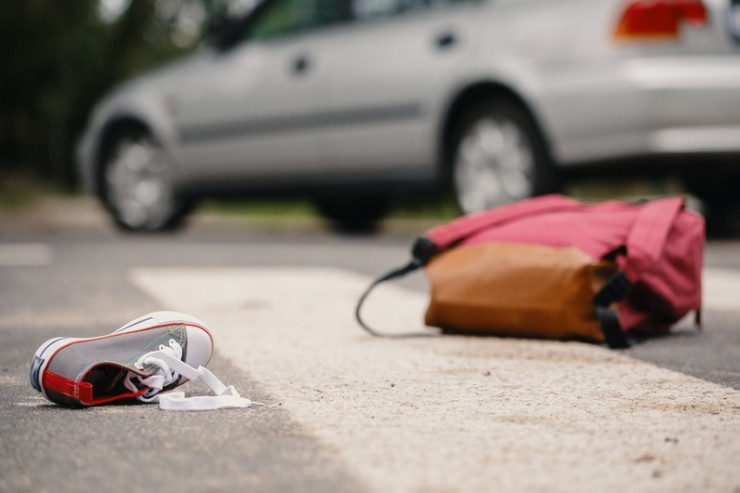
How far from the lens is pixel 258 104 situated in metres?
7.58

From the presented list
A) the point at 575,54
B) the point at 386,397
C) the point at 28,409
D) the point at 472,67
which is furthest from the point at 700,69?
the point at 28,409

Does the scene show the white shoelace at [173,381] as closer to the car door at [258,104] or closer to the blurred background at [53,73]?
the car door at [258,104]

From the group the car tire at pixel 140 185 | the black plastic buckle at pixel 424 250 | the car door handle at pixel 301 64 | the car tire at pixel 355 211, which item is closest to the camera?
the black plastic buckle at pixel 424 250

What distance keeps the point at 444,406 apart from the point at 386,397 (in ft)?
0.48

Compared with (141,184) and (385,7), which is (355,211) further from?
(385,7)

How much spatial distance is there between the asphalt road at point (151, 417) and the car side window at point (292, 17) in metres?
1.88

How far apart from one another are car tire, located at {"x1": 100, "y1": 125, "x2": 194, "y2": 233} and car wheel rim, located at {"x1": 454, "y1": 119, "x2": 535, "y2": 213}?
246cm

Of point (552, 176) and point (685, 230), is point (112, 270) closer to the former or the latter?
point (552, 176)

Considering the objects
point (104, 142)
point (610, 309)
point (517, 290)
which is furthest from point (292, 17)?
point (610, 309)

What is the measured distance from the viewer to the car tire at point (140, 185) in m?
8.39

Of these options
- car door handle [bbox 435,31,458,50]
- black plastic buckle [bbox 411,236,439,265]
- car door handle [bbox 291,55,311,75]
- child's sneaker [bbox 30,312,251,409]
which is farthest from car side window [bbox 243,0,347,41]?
child's sneaker [bbox 30,312,251,409]

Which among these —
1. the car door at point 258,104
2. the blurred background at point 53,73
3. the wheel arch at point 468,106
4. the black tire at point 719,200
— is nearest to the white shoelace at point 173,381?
the wheel arch at point 468,106

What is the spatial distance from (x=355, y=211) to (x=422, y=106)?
7.37ft

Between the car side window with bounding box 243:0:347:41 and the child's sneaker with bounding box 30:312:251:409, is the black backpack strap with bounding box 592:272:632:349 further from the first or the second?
the car side window with bounding box 243:0:347:41
